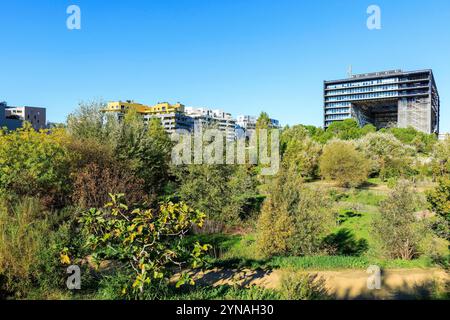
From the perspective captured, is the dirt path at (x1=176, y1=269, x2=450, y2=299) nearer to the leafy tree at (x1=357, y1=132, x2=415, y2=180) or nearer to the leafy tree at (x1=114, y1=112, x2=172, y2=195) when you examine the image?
the leafy tree at (x1=114, y1=112, x2=172, y2=195)

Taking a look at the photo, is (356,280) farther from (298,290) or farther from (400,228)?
(400,228)

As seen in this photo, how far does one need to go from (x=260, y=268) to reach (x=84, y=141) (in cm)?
1233

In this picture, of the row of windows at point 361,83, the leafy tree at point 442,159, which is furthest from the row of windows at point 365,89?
the leafy tree at point 442,159

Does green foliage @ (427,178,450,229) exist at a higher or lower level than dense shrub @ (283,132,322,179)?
lower

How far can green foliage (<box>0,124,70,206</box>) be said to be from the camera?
523 inches

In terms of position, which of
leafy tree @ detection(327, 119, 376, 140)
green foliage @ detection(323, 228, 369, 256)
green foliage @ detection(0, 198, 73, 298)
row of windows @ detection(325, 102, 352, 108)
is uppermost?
row of windows @ detection(325, 102, 352, 108)

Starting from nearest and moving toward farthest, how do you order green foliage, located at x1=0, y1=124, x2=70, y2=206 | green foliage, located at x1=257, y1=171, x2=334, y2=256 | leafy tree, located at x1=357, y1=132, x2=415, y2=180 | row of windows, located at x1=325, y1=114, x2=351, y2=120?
green foliage, located at x1=257, y1=171, x2=334, y2=256 < green foliage, located at x1=0, y1=124, x2=70, y2=206 < leafy tree, located at x1=357, y1=132, x2=415, y2=180 < row of windows, located at x1=325, y1=114, x2=351, y2=120

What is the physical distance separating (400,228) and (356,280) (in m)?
4.33

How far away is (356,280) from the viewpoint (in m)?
9.18

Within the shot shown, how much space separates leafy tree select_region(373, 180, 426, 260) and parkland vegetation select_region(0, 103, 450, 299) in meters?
0.04

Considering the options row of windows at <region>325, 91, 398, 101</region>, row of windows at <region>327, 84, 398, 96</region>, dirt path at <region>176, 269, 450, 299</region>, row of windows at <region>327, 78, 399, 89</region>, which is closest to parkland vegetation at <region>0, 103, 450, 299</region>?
dirt path at <region>176, 269, 450, 299</region>

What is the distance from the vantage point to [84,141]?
17969 mm
